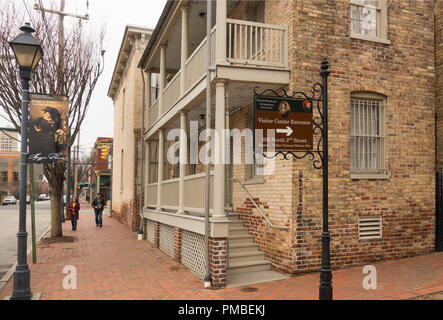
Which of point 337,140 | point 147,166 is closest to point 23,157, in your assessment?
point 337,140

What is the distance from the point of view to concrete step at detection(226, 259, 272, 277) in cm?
835

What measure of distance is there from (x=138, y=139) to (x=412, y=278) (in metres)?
13.8

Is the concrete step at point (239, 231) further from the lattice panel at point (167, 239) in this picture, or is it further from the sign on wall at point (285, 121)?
the sign on wall at point (285, 121)

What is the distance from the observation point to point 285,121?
6.52m

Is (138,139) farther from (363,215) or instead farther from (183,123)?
(363,215)

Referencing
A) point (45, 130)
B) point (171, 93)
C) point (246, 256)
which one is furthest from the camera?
point (171, 93)

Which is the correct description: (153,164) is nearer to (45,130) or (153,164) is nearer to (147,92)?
(147,92)

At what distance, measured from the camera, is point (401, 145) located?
9133 mm

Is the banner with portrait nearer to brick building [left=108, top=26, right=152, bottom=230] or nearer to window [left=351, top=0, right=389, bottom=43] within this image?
window [left=351, top=0, right=389, bottom=43]

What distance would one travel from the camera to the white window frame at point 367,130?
8.82 m

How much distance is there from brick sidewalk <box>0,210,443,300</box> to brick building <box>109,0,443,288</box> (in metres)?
0.43

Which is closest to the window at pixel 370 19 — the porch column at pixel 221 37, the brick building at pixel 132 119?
the porch column at pixel 221 37

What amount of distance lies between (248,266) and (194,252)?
4.54 feet

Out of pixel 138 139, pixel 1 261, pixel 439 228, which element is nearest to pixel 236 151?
pixel 439 228
